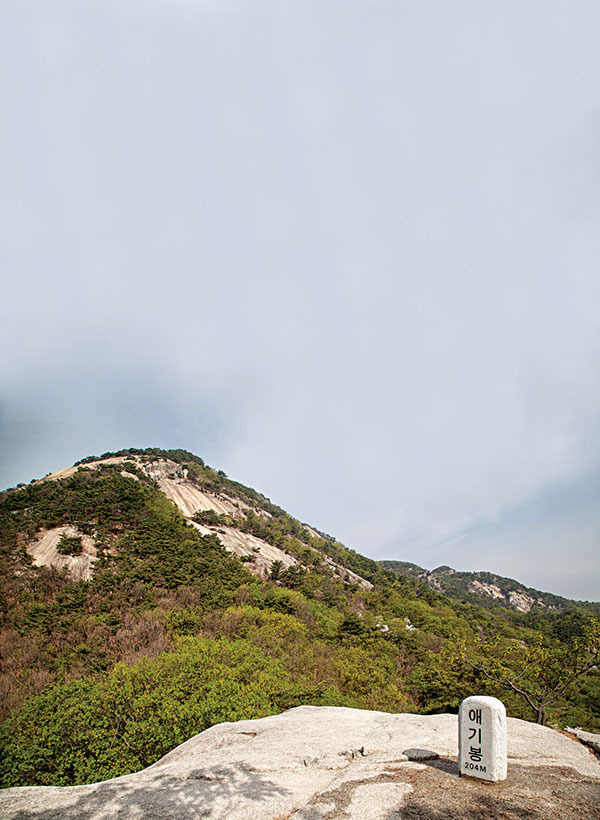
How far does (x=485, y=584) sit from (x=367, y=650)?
516ft

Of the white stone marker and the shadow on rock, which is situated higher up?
the white stone marker

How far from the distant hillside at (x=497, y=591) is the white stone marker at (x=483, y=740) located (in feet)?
435

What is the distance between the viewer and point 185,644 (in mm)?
22625

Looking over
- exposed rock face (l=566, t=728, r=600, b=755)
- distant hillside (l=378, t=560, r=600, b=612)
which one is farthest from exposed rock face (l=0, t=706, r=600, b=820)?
distant hillside (l=378, t=560, r=600, b=612)

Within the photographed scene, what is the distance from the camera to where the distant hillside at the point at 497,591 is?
439 feet

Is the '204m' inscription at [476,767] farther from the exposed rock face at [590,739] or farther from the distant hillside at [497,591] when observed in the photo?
the distant hillside at [497,591]

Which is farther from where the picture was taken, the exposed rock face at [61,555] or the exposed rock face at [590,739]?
the exposed rock face at [61,555]

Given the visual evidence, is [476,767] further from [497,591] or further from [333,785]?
[497,591]

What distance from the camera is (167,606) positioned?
1321 inches

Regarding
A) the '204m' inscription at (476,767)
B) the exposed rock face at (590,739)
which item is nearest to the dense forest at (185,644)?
the exposed rock face at (590,739)

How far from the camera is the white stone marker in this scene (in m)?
6.55

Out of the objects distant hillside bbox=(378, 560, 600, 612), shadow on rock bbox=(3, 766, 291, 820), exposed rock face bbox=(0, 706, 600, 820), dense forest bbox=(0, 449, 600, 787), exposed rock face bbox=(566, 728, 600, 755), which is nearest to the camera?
shadow on rock bbox=(3, 766, 291, 820)

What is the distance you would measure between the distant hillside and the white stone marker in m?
132

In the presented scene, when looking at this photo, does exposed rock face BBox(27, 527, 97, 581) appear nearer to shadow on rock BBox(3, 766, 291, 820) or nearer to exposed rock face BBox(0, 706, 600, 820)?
exposed rock face BBox(0, 706, 600, 820)
